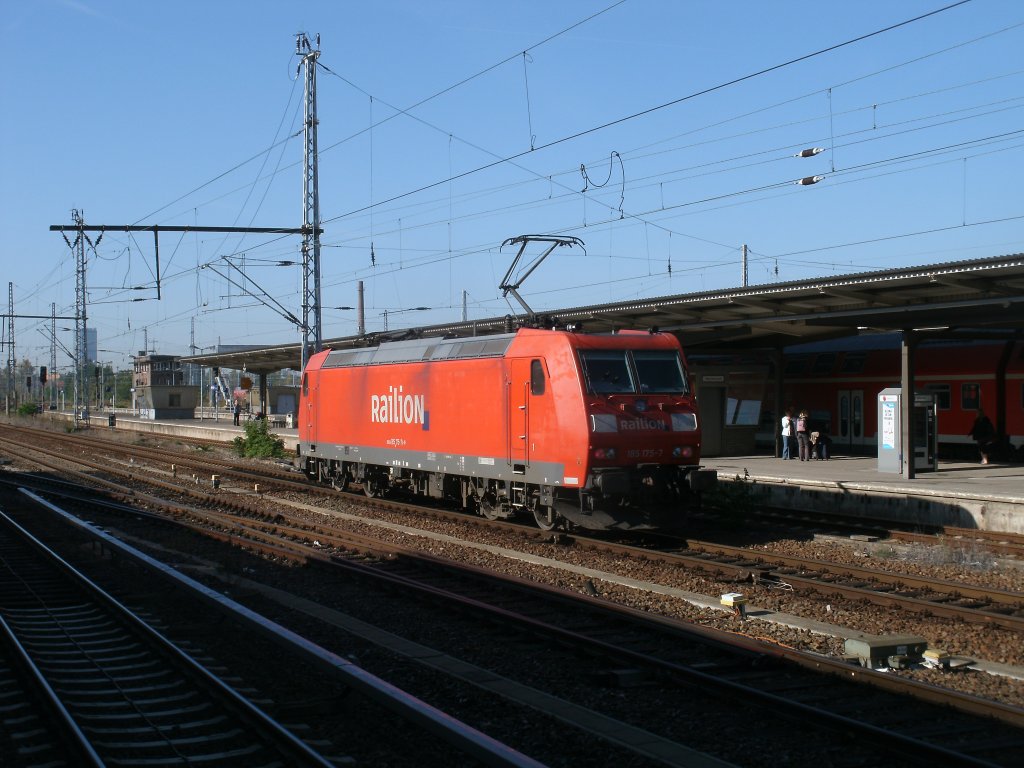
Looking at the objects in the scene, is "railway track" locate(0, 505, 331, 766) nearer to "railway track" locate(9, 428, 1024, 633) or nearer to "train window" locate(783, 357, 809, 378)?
"railway track" locate(9, 428, 1024, 633)

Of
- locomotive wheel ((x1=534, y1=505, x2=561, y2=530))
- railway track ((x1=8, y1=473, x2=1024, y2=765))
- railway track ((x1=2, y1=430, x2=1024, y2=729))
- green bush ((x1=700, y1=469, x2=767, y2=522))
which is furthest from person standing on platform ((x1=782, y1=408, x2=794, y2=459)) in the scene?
railway track ((x1=8, y1=473, x2=1024, y2=765))

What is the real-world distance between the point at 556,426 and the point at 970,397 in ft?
57.8

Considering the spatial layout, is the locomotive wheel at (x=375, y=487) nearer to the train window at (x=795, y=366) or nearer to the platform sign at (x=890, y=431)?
the platform sign at (x=890, y=431)

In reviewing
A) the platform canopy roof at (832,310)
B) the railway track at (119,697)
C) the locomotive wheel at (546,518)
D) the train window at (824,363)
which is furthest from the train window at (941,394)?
the railway track at (119,697)

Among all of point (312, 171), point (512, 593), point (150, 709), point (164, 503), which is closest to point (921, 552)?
point (512, 593)

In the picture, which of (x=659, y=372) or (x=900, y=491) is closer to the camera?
(x=659, y=372)

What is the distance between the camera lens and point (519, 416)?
15398 mm

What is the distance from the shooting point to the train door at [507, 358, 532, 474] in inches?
599

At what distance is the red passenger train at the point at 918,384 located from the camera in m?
26.4

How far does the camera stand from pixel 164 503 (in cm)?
2023

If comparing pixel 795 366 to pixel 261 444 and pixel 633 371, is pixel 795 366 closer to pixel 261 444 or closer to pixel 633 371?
pixel 261 444

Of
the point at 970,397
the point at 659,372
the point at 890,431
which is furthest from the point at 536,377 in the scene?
the point at 970,397

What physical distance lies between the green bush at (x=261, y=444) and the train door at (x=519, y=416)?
1786 cm

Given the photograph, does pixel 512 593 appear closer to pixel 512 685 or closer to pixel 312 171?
pixel 512 685
